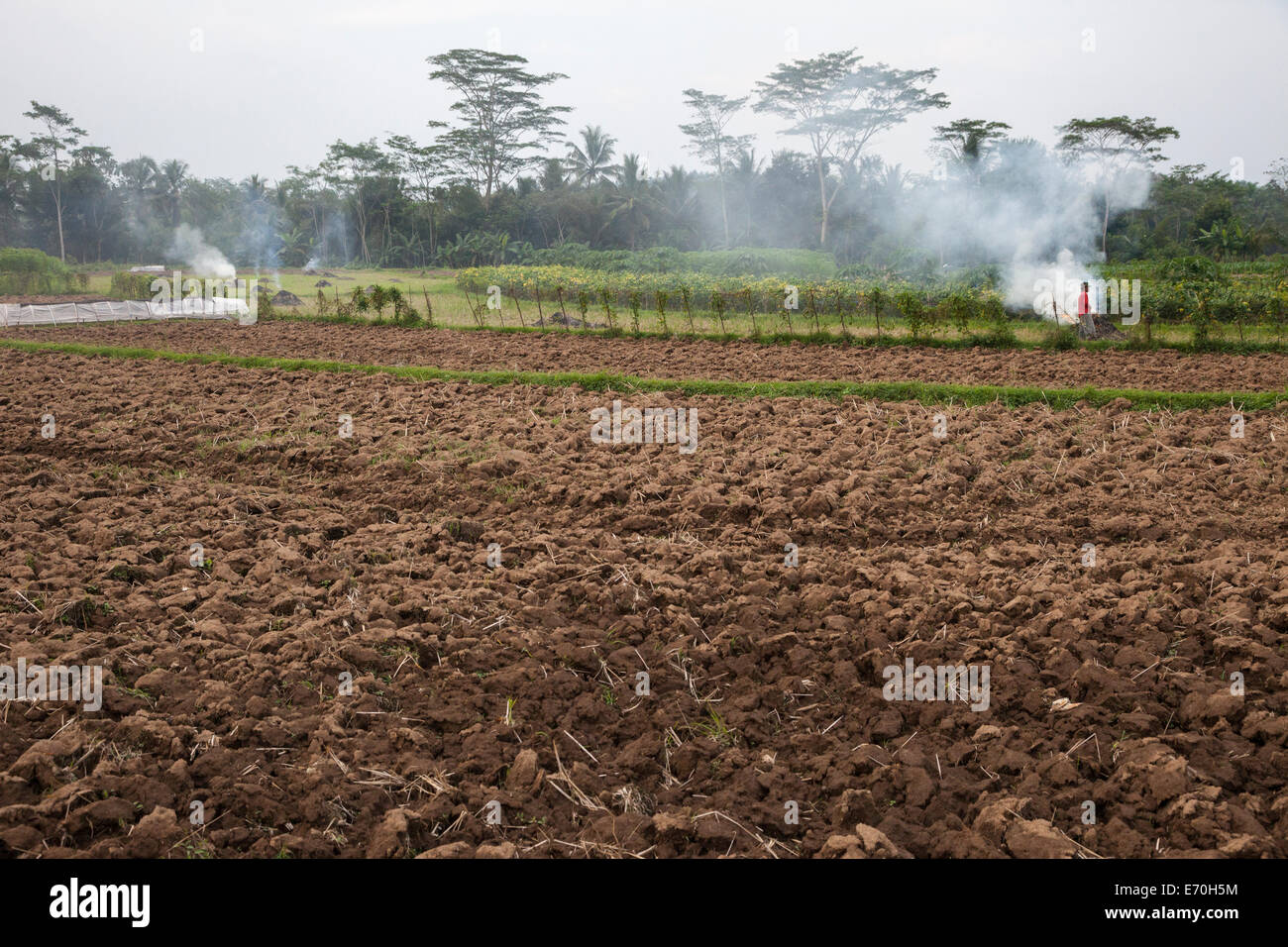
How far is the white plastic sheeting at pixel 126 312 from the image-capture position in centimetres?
2142

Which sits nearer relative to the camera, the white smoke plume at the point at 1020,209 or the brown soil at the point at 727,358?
the brown soil at the point at 727,358

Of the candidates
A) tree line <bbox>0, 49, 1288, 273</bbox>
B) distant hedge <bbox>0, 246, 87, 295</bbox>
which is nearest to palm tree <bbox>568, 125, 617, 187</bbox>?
tree line <bbox>0, 49, 1288, 273</bbox>

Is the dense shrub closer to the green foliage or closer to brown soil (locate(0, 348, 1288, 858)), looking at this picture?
brown soil (locate(0, 348, 1288, 858))

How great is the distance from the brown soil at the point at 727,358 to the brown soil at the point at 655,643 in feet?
12.3

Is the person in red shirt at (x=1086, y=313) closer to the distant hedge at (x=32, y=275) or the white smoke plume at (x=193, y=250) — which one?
the distant hedge at (x=32, y=275)

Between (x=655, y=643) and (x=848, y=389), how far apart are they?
6.96 m

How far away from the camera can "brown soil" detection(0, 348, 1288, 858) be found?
3758 mm

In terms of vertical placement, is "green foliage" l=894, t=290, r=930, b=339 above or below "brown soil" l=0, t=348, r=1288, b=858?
above

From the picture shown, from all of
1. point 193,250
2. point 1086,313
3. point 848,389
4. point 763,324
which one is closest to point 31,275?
point 193,250

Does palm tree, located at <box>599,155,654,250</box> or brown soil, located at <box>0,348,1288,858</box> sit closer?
brown soil, located at <box>0,348,1288,858</box>

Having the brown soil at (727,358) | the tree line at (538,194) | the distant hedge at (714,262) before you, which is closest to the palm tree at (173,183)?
the tree line at (538,194)

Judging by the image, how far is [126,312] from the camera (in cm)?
2288

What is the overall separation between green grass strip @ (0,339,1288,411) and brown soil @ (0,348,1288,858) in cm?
135
